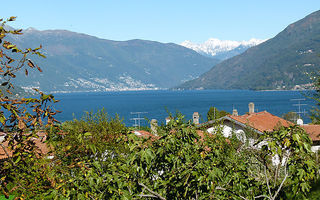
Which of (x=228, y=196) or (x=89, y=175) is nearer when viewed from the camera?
(x=89, y=175)

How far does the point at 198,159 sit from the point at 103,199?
5.58 ft

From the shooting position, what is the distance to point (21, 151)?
5137 mm

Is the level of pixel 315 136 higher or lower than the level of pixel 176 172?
lower

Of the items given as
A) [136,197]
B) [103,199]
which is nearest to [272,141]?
[136,197]

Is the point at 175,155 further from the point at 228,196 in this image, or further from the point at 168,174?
the point at 228,196

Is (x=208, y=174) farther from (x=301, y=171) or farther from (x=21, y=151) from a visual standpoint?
(x=21, y=151)

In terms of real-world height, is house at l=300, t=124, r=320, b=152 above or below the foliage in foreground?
below

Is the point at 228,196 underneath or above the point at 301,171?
underneath

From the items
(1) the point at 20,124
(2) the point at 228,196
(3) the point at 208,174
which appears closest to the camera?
(1) the point at 20,124

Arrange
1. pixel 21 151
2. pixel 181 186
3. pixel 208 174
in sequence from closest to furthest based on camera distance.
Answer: pixel 21 151 → pixel 208 174 → pixel 181 186

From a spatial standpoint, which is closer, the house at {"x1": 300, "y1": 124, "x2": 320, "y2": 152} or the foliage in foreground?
the foliage in foreground

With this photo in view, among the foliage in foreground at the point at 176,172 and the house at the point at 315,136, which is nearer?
the foliage in foreground at the point at 176,172

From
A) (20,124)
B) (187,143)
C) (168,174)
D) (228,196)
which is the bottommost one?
(228,196)

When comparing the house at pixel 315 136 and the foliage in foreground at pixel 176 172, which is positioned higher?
the foliage in foreground at pixel 176 172
